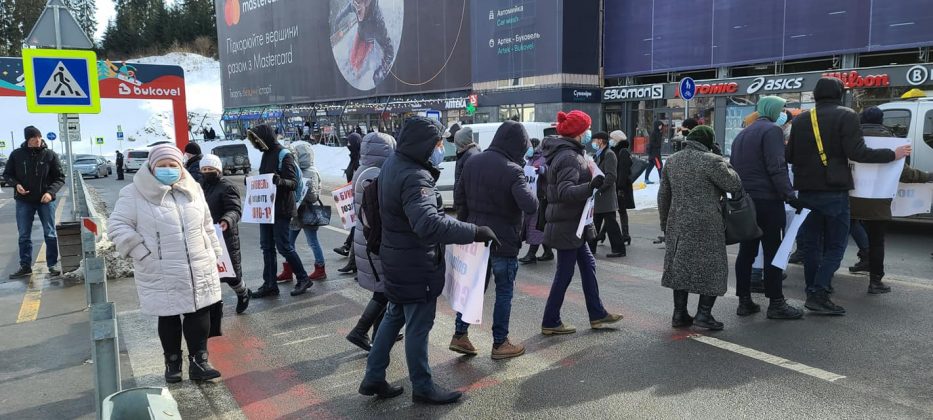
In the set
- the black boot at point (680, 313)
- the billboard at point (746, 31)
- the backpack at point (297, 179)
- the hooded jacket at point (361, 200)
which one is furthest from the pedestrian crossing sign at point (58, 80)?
the billboard at point (746, 31)

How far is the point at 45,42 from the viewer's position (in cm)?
753

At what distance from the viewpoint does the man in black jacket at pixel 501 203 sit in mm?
4480

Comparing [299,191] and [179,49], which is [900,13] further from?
[179,49]

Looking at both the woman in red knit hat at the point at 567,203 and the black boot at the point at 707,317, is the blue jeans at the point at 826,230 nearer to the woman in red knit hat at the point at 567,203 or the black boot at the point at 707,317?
the black boot at the point at 707,317

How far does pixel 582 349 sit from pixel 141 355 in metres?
3.41

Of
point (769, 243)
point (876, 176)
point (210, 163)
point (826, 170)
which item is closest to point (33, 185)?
point (210, 163)

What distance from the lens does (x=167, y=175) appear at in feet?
13.5

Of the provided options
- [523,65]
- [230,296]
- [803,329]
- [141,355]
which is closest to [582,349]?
[803,329]

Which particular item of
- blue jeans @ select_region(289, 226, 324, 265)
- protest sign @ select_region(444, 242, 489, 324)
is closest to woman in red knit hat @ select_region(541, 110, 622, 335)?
protest sign @ select_region(444, 242, 489, 324)

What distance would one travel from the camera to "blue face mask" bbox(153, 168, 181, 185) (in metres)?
4.11

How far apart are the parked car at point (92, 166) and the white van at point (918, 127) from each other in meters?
36.1

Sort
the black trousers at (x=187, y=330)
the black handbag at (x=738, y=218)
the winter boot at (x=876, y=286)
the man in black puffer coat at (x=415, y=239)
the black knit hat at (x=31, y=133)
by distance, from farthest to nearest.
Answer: the black knit hat at (x=31, y=133)
the winter boot at (x=876, y=286)
the black handbag at (x=738, y=218)
the black trousers at (x=187, y=330)
the man in black puffer coat at (x=415, y=239)

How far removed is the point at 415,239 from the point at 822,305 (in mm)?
3821

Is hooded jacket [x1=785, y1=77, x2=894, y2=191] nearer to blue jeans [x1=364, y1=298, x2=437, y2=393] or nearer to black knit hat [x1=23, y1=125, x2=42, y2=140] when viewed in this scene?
blue jeans [x1=364, y1=298, x2=437, y2=393]
